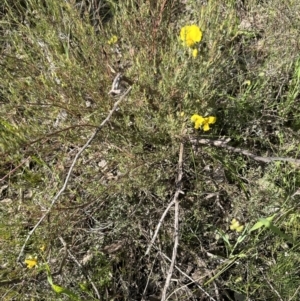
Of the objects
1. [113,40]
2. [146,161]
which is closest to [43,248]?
[146,161]

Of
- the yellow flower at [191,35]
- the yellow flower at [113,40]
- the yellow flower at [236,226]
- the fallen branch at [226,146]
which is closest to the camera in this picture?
the yellow flower at [191,35]

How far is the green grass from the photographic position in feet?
5.79

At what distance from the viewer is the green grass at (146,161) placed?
69.4 inches

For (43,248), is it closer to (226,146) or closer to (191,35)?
(226,146)

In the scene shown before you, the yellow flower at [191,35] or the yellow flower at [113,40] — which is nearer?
the yellow flower at [191,35]

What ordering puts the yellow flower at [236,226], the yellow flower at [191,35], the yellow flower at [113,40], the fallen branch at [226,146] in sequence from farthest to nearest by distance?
the yellow flower at [113,40] → the fallen branch at [226,146] → the yellow flower at [236,226] → the yellow flower at [191,35]

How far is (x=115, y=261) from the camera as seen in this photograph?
1884mm

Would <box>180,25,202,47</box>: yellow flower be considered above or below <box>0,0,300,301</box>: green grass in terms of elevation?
above

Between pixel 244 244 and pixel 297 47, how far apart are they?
940 millimetres

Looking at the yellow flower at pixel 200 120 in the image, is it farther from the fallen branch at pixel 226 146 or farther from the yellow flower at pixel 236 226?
the yellow flower at pixel 236 226

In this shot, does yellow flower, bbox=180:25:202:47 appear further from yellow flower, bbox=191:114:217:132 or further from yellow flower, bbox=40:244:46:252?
yellow flower, bbox=40:244:46:252

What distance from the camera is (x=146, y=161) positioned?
1.87 meters

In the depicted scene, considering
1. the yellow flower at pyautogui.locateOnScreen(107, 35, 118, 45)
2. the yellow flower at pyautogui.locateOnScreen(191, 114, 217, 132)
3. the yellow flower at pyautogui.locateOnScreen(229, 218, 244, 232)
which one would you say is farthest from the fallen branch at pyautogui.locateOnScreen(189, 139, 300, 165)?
the yellow flower at pyautogui.locateOnScreen(107, 35, 118, 45)

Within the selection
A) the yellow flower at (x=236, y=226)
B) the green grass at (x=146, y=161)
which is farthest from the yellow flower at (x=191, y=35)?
the yellow flower at (x=236, y=226)
